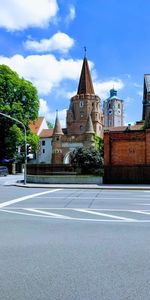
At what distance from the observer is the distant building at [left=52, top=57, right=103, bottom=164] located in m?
78.3

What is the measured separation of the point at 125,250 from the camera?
21.0 feet

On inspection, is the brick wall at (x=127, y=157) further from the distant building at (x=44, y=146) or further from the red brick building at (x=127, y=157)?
the distant building at (x=44, y=146)

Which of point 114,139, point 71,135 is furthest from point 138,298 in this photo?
point 71,135

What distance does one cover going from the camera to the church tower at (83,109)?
8619cm

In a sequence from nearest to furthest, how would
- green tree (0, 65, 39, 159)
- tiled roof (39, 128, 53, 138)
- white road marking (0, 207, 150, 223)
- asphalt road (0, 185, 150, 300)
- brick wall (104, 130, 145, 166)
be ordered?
asphalt road (0, 185, 150, 300) < white road marking (0, 207, 150, 223) < brick wall (104, 130, 145, 166) < green tree (0, 65, 39, 159) < tiled roof (39, 128, 53, 138)

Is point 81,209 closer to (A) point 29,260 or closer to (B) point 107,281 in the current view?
(A) point 29,260

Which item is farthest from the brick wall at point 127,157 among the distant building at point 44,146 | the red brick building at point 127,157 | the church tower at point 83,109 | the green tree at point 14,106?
the distant building at point 44,146

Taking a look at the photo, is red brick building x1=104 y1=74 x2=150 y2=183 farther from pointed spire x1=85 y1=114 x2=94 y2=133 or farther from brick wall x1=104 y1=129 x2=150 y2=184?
pointed spire x1=85 y1=114 x2=94 y2=133

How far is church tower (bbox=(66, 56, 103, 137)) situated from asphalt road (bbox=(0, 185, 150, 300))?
75420mm

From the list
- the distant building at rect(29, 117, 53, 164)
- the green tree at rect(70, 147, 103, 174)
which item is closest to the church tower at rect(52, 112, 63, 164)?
the distant building at rect(29, 117, 53, 164)

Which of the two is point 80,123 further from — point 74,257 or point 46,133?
point 74,257

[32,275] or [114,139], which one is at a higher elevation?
[114,139]

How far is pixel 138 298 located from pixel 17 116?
49640 mm

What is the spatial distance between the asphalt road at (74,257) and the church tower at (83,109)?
247ft
